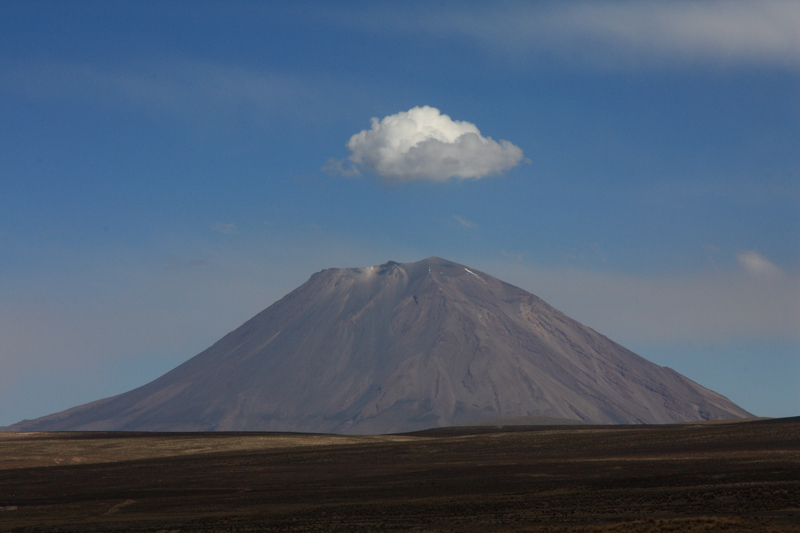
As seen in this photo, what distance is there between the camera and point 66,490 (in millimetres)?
56094

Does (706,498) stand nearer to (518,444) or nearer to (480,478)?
(480,478)

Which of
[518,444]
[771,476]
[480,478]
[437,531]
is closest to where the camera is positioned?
[437,531]

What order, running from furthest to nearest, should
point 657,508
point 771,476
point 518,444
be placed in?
point 518,444
point 771,476
point 657,508

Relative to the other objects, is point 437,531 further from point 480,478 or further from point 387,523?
point 480,478

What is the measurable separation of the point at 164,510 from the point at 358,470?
2117 centimetres

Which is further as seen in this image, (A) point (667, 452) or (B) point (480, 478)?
(A) point (667, 452)

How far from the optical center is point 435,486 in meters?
49.7

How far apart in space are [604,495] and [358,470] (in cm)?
2639

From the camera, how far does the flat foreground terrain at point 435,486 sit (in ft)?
117

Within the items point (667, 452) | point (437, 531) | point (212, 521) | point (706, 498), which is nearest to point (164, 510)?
point (212, 521)

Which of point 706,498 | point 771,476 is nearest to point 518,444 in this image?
point 771,476

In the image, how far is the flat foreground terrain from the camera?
117 feet

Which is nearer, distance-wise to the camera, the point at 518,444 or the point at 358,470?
the point at 358,470

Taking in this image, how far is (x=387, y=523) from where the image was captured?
36406 mm
